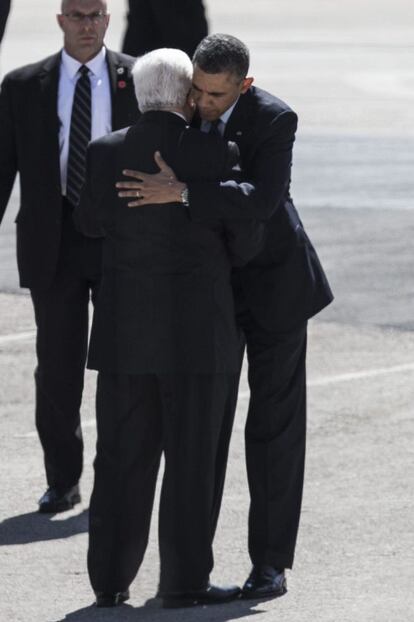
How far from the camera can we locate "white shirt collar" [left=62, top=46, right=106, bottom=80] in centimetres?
766

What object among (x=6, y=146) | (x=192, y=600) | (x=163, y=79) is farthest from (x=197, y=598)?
(x=6, y=146)

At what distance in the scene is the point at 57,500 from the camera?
768 centimetres

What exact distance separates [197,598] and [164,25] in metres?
3.83

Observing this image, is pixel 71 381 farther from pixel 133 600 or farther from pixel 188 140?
pixel 188 140

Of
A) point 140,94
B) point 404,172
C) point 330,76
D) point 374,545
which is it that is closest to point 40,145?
point 140,94

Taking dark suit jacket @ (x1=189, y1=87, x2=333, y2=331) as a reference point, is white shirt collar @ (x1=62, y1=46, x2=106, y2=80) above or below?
above

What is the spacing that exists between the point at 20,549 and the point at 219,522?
767 millimetres

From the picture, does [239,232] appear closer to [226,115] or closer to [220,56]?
[226,115]

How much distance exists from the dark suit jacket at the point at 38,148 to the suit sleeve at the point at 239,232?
1.49 m

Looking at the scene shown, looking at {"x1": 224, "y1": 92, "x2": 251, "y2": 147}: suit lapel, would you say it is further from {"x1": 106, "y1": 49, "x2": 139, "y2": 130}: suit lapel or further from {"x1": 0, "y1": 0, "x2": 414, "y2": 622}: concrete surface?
{"x1": 0, "y1": 0, "x2": 414, "y2": 622}: concrete surface

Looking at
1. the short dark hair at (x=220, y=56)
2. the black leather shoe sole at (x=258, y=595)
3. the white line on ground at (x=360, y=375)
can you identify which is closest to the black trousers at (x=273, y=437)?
the black leather shoe sole at (x=258, y=595)

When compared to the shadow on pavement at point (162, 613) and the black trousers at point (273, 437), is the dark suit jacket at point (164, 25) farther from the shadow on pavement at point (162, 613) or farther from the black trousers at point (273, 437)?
the shadow on pavement at point (162, 613)

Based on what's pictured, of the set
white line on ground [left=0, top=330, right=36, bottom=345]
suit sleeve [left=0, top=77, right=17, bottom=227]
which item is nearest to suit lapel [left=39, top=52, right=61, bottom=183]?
suit sleeve [left=0, top=77, right=17, bottom=227]

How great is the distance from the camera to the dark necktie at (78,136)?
755 cm
